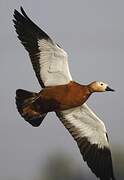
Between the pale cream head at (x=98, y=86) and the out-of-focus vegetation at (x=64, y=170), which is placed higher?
the pale cream head at (x=98, y=86)

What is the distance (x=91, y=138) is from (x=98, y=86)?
3.78ft

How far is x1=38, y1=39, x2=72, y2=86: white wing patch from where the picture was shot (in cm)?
1725

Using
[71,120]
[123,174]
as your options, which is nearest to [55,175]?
[123,174]

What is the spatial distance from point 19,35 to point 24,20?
0.95ft

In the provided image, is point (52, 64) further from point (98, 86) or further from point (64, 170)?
point (64, 170)

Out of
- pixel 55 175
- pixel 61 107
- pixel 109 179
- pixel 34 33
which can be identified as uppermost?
pixel 34 33

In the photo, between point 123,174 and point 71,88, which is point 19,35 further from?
point 123,174

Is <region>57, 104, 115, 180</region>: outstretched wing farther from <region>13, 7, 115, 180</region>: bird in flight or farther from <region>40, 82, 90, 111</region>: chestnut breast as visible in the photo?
<region>40, 82, 90, 111</region>: chestnut breast

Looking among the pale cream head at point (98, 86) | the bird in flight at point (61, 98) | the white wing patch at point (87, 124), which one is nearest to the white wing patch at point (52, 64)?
the bird in flight at point (61, 98)

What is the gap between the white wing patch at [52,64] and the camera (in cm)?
1725

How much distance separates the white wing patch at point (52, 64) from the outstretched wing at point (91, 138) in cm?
66

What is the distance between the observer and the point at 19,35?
17688mm

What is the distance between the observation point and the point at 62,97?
17.2m

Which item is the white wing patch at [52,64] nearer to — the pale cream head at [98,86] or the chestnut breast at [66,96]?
the chestnut breast at [66,96]
